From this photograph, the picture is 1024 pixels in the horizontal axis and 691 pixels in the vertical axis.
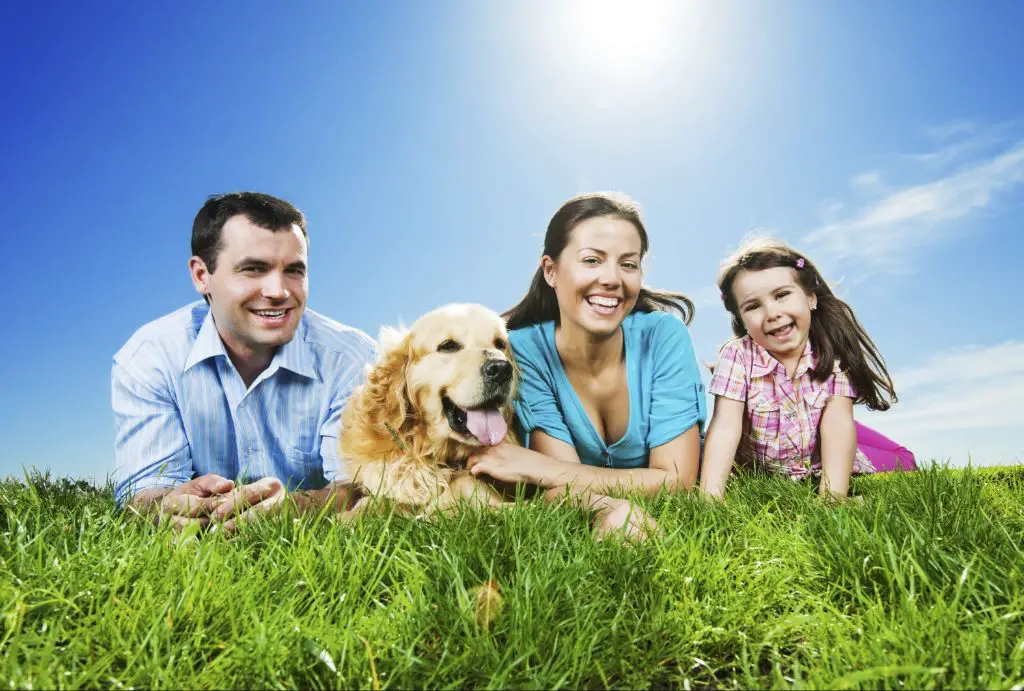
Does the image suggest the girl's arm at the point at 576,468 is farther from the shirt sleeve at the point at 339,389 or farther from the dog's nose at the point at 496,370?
the shirt sleeve at the point at 339,389

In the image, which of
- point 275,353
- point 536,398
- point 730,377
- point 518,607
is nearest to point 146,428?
point 275,353

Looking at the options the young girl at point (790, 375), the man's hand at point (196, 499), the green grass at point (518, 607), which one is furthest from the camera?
the young girl at point (790, 375)

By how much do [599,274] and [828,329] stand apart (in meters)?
1.87

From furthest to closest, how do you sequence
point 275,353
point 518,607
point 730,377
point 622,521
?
point 730,377, point 275,353, point 622,521, point 518,607

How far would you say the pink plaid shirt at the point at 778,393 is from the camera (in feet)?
15.8

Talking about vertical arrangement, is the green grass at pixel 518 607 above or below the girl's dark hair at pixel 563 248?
below

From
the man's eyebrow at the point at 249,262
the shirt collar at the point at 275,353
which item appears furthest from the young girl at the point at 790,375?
the man's eyebrow at the point at 249,262

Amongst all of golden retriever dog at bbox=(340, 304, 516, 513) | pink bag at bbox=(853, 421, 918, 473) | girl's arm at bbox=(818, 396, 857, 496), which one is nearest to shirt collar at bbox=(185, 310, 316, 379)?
golden retriever dog at bbox=(340, 304, 516, 513)

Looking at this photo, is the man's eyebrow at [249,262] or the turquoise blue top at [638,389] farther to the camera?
the turquoise blue top at [638,389]

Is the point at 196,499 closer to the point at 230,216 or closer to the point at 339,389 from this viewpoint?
the point at 339,389

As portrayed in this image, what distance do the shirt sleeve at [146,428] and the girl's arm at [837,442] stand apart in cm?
397

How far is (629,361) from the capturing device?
15.5ft

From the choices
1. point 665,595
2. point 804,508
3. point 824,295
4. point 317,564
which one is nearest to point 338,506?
point 317,564

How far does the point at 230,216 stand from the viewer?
451 cm
